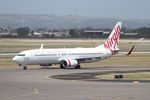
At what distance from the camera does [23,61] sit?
290ft

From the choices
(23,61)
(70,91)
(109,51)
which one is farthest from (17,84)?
(109,51)

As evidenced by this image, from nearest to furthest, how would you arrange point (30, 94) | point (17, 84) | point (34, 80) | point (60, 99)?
point (60, 99), point (30, 94), point (17, 84), point (34, 80)

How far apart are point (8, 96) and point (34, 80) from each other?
18.1 meters

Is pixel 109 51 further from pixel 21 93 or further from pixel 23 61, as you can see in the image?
pixel 21 93

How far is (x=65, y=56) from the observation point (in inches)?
3597

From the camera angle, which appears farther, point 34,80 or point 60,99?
point 34,80

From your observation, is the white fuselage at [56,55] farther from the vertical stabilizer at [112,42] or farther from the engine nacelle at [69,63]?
→ the vertical stabilizer at [112,42]

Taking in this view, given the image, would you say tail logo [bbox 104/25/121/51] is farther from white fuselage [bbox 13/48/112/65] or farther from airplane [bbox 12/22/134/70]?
white fuselage [bbox 13/48/112/65]

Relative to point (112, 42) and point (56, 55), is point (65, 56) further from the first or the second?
point (112, 42)

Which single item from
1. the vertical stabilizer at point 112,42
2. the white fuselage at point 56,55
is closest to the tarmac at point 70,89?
the white fuselage at point 56,55

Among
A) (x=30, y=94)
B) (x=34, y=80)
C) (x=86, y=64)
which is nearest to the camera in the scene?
(x=30, y=94)

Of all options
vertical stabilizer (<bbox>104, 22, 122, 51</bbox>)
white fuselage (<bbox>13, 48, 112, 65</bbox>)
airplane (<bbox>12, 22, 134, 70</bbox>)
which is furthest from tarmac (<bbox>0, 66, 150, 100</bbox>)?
vertical stabilizer (<bbox>104, 22, 122, 51</bbox>)

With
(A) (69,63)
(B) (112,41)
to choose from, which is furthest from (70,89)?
(B) (112,41)

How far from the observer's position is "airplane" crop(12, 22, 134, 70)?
8875 cm
